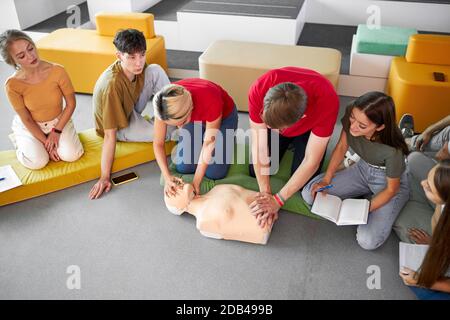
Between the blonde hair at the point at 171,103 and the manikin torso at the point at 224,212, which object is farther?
the manikin torso at the point at 224,212

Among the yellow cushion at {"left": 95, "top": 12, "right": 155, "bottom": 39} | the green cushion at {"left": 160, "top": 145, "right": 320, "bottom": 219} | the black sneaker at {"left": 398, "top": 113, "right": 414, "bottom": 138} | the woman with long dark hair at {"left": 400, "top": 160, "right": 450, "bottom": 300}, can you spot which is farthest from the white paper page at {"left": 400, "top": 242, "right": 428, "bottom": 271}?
the yellow cushion at {"left": 95, "top": 12, "right": 155, "bottom": 39}

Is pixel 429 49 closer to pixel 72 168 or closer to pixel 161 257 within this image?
pixel 161 257

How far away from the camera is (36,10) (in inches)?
183

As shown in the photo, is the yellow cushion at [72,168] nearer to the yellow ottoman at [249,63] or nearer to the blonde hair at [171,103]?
the yellow ottoman at [249,63]

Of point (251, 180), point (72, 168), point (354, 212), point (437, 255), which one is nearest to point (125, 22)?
point (72, 168)

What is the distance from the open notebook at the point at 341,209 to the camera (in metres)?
2.08

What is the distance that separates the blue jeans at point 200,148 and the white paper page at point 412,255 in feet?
3.76

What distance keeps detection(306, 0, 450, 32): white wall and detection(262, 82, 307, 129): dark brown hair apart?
3.43 m

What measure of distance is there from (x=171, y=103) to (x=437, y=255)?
1.34m

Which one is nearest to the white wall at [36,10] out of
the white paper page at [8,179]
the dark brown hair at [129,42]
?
the white paper page at [8,179]
